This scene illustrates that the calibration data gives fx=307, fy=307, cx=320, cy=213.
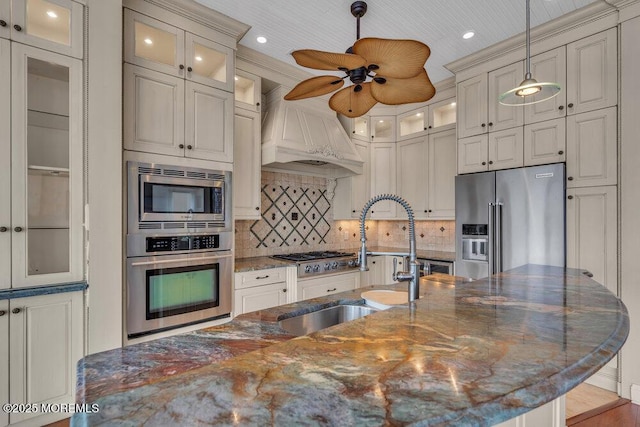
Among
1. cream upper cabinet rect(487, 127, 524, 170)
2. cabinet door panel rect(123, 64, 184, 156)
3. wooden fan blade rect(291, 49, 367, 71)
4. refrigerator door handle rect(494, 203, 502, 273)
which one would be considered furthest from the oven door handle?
cream upper cabinet rect(487, 127, 524, 170)

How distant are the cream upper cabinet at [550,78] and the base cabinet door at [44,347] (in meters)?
3.68

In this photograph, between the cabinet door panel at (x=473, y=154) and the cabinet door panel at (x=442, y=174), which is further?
the cabinet door panel at (x=442, y=174)

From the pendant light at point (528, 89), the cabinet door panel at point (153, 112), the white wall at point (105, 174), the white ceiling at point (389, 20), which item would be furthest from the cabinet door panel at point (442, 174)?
the white wall at point (105, 174)

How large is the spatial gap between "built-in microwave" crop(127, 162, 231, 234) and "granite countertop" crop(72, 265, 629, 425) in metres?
1.41

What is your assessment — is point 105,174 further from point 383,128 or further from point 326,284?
point 383,128

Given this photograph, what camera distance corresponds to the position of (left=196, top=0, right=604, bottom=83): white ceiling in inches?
87.5

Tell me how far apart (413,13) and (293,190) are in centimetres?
215

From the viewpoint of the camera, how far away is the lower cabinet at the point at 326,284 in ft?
10.0

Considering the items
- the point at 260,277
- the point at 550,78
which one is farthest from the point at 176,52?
the point at 550,78

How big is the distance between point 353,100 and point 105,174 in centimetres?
166

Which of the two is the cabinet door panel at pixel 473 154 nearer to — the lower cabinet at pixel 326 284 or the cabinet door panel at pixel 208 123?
the lower cabinet at pixel 326 284

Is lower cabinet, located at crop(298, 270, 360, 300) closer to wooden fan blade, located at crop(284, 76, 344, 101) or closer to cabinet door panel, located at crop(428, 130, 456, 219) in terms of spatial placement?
cabinet door panel, located at crop(428, 130, 456, 219)

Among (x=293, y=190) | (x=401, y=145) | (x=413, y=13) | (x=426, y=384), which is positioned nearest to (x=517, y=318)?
(x=426, y=384)

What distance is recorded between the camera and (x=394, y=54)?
4.48ft
